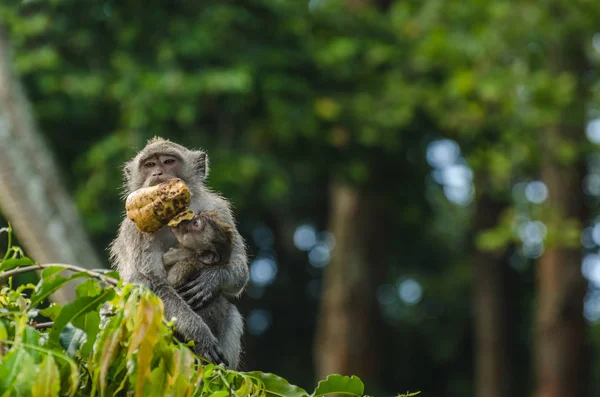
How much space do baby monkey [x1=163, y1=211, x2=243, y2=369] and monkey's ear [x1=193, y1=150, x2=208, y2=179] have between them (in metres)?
0.71

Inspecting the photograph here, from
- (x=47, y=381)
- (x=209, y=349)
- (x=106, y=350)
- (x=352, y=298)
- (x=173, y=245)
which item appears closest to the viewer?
(x=47, y=381)

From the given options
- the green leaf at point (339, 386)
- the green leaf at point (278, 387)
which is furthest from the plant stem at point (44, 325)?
the green leaf at point (339, 386)

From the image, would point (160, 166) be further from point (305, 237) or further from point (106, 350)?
point (305, 237)

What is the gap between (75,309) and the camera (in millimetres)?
3312

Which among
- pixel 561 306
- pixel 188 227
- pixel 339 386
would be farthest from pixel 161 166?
pixel 561 306

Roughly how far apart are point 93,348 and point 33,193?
27.3 feet

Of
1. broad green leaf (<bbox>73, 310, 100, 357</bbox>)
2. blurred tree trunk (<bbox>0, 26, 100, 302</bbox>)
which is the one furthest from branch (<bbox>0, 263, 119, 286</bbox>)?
blurred tree trunk (<bbox>0, 26, 100, 302</bbox>)

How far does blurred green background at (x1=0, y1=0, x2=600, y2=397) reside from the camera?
13312mm

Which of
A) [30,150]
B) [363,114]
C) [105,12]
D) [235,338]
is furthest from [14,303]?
[363,114]

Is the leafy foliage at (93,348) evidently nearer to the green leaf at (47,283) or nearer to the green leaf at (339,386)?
the green leaf at (47,283)

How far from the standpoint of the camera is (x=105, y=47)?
13922 millimetres

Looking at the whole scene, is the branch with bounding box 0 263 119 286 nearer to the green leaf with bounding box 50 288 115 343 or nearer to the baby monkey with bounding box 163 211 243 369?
the green leaf with bounding box 50 288 115 343

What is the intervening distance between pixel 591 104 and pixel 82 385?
14653 millimetres

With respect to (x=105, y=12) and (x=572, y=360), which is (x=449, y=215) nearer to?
(x=572, y=360)
